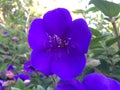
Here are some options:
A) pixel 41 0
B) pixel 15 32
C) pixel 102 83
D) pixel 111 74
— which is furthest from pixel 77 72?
pixel 41 0

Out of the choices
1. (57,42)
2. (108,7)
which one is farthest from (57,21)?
(108,7)

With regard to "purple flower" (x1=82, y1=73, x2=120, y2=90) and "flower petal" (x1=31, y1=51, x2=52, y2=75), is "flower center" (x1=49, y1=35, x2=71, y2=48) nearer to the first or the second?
"flower petal" (x1=31, y1=51, x2=52, y2=75)

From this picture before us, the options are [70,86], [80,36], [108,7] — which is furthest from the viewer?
[108,7]

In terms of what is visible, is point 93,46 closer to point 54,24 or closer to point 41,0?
point 54,24

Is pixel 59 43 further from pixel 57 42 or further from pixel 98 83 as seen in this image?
pixel 98 83

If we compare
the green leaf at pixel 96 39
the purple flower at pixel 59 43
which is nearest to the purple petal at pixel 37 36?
the purple flower at pixel 59 43

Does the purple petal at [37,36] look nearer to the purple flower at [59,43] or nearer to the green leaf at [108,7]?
the purple flower at [59,43]

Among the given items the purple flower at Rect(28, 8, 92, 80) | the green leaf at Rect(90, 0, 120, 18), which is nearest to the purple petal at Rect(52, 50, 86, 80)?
the purple flower at Rect(28, 8, 92, 80)
